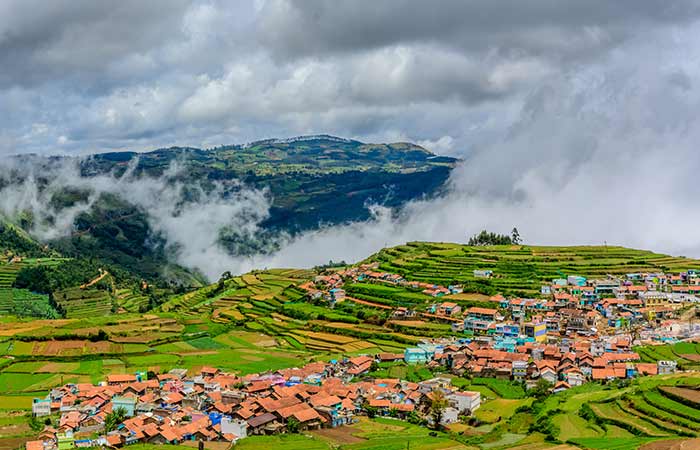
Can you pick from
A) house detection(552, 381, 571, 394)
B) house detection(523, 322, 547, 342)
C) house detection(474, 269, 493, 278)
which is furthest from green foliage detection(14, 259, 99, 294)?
house detection(552, 381, 571, 394)

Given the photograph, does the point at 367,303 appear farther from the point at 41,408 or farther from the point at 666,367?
the point at 41,408

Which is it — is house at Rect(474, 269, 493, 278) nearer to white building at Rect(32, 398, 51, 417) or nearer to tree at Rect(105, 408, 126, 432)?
tree at Rect(105, 408, 126, 432)

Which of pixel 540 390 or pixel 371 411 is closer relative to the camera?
pixel 371 411

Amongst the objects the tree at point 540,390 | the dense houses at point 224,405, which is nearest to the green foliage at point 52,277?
the dense houses at point 224,405

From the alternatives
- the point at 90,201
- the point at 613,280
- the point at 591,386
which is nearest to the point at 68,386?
the point at 591,386

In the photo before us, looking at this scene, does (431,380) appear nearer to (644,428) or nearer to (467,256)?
(644,428)

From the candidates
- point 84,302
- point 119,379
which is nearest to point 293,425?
point 119,379
